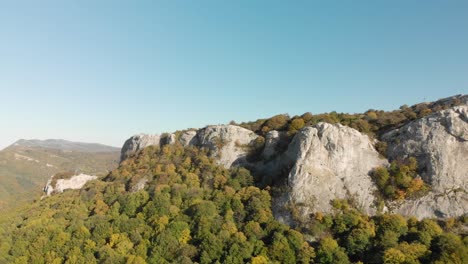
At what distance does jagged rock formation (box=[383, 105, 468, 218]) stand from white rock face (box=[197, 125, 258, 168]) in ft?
114

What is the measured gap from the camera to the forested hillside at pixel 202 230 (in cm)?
5056

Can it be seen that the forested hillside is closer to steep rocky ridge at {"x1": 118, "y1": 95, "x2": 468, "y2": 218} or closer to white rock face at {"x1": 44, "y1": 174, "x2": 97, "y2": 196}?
steep rocky ridge at {"x1": 118, "y1": 95, "x2": 468, "y2": 218}

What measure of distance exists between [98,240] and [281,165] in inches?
1534

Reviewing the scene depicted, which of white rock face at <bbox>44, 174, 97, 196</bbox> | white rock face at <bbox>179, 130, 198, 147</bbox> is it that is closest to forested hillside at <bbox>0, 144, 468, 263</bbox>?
white rock face at <bbox>179, 130, 198, 147</bbox>

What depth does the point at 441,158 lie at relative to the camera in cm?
5881

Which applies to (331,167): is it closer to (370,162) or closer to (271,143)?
(370,162)

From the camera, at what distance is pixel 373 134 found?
70375 millimetres

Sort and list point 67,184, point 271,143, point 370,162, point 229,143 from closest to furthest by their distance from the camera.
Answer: point 370,162 < point 271,143 < point 229,143 < point 67,184

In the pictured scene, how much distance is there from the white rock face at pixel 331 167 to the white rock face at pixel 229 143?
17.2 metres

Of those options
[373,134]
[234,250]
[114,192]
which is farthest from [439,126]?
[114,192]

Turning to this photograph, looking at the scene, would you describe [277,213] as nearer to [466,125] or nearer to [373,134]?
[373,134]

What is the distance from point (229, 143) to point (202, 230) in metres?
28.4

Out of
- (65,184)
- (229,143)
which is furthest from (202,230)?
(65,184)

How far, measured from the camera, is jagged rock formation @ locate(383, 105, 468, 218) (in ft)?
183
